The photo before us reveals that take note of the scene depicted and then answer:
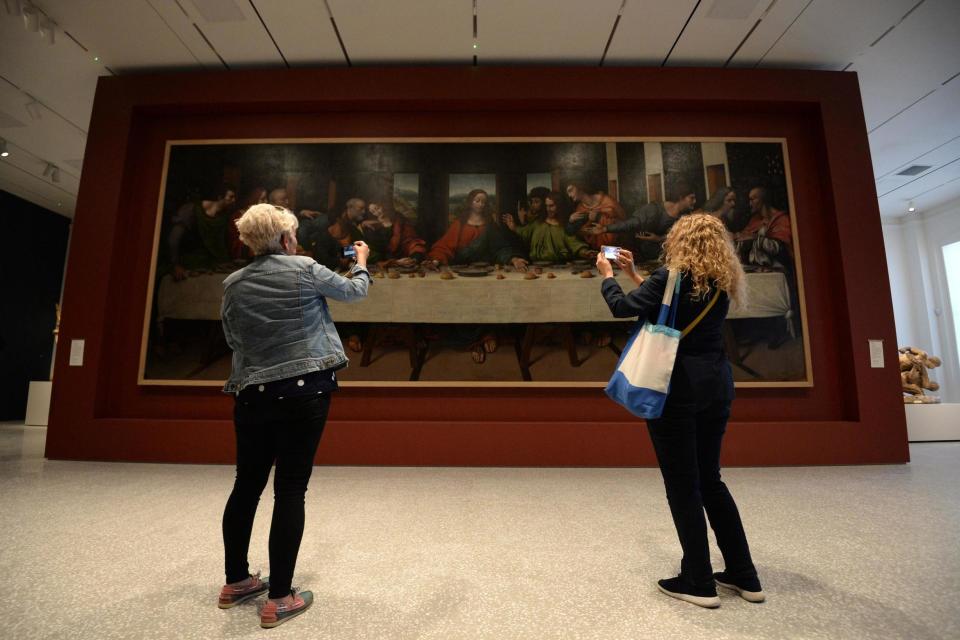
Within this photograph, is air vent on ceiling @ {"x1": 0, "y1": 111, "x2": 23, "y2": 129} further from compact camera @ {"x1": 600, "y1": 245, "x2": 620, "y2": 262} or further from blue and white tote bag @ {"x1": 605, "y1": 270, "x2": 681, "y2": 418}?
blue and white tote bag @ {"x1": 605, "y1": 270, "x2": 681, "y2": 418}

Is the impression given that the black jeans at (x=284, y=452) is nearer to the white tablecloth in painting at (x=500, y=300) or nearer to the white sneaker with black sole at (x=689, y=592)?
the white sneaker with black sole at (x=689, y=592)

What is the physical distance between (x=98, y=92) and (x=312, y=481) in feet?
19.1

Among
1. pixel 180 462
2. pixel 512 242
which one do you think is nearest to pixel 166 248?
pixel 180 462

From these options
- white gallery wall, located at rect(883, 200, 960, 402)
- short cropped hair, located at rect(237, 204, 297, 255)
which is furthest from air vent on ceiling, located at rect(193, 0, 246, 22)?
white gallery wall, located at rect(883, 200, 960, 402)

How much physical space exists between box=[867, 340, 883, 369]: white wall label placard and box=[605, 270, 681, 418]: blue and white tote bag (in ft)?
16.4

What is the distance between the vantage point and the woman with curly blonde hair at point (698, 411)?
190cm

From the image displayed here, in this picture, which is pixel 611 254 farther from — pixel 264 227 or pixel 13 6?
pixel 13 6

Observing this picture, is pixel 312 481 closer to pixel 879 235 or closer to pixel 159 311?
pixel 159 311

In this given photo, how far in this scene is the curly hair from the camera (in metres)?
1.96

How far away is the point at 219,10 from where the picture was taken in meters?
5.05

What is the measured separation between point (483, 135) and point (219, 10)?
10.5ft

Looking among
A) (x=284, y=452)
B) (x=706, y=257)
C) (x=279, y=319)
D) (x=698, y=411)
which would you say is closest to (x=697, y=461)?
(x=698, y=411)

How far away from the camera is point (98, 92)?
5918 mm

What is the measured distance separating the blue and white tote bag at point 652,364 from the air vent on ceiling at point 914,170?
995 centimetres
